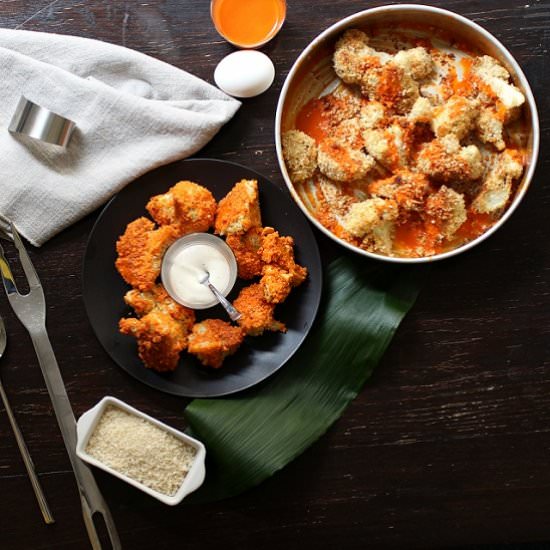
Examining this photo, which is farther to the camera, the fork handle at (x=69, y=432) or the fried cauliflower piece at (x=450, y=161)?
the fork handle at (x=69, y=432)

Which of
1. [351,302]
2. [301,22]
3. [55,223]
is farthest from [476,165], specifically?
[55,223]

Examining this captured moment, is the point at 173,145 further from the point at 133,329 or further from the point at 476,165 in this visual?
the point at 476,165

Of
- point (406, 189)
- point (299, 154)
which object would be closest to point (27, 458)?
point (299, 154)

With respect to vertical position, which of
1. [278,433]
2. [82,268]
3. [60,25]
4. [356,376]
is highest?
[60,25]

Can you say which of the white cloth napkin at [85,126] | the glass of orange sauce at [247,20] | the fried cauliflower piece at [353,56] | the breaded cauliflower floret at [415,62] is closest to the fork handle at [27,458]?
the white cloth napkin at [85,126]

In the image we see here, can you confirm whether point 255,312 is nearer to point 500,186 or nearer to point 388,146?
point 388,146

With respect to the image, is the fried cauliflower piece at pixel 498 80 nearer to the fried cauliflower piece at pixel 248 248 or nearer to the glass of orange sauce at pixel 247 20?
the glass of orange sauce at pixel 247 20
